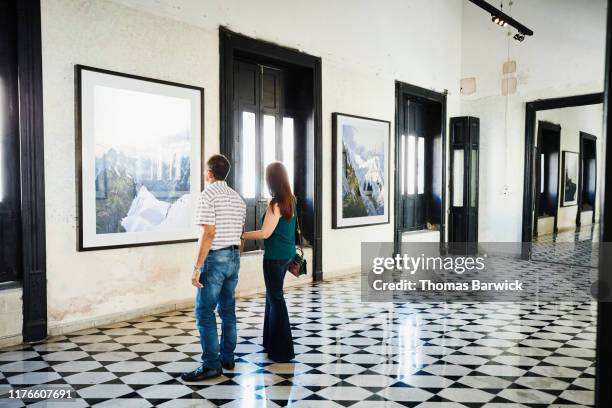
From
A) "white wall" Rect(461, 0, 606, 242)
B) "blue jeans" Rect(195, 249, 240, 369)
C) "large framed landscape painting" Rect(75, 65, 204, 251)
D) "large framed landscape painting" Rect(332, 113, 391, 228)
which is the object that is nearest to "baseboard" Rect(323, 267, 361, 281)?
"large framed landscape painting" Rect(332, 113, 391, 228)

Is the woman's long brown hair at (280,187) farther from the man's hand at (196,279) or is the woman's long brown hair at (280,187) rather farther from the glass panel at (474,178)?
the glass panel at (474,178)

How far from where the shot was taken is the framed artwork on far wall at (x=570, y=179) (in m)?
19.4

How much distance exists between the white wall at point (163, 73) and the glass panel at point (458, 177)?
3.35m

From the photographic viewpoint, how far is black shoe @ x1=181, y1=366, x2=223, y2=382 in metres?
4.74

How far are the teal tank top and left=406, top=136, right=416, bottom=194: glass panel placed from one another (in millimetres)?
8650

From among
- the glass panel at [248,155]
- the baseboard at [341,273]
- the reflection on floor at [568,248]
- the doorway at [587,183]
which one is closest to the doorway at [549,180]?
the reflection on floor at [568,248]

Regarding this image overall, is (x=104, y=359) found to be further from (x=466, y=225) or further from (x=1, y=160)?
(x=466, y=225)

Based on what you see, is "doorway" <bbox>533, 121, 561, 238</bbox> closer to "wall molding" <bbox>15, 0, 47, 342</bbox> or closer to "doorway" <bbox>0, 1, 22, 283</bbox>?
"wall molding" <bbox>15, 0, 47, 342</bbox>

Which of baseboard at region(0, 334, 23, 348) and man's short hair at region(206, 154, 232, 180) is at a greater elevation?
man's short hair at region(206, 154, 232, 180)

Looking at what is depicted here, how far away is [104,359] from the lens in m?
5.35

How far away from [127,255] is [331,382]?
3.51 m

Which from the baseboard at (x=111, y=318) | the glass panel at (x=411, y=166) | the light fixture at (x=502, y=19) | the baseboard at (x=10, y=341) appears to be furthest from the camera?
the glass panel at (x=411, y=166)

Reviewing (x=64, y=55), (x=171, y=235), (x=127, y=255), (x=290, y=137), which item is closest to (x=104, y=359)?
(x=127, y=255)

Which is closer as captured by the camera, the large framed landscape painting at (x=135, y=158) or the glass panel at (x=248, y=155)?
the large framed landscape painting at (x=135, y=158)
